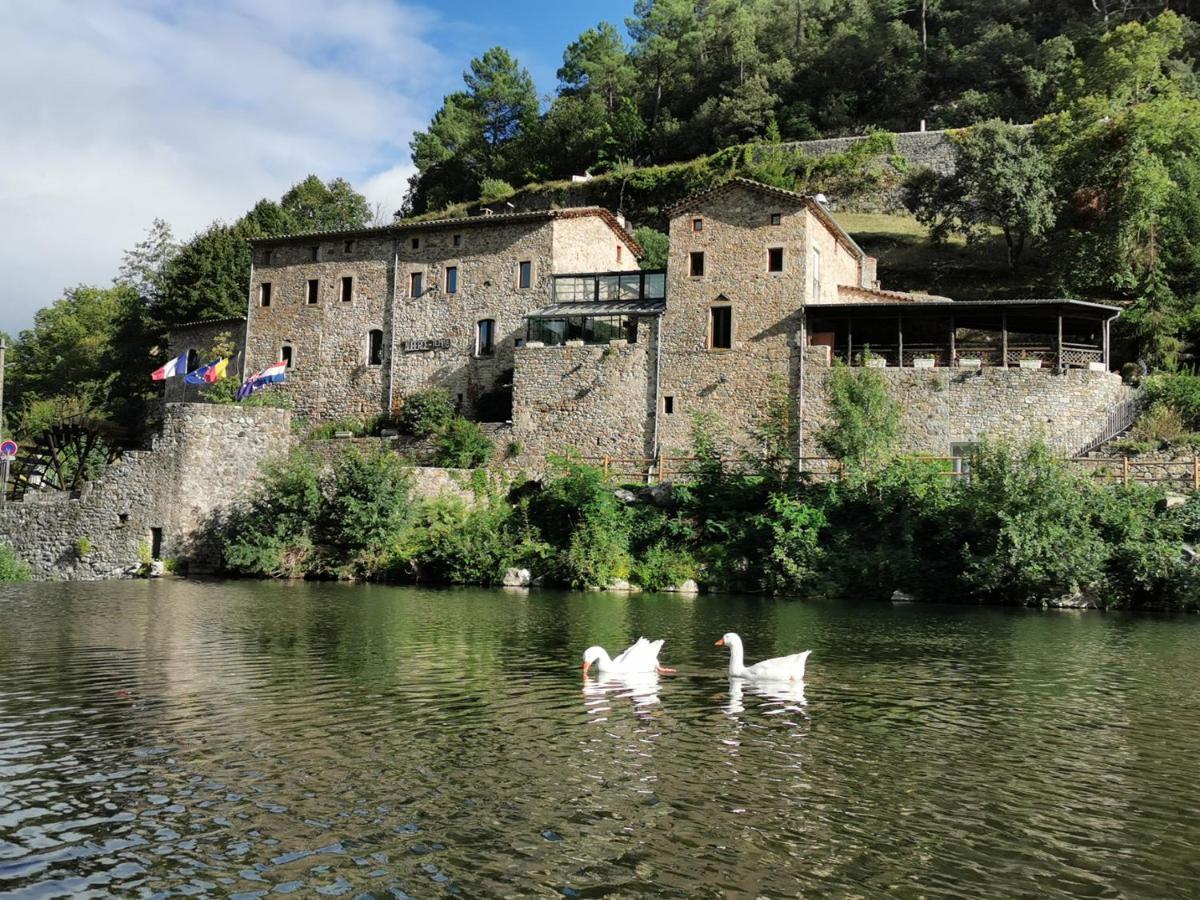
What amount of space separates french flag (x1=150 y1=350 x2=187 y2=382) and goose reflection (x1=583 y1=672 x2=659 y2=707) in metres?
35.0

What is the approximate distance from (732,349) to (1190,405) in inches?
596

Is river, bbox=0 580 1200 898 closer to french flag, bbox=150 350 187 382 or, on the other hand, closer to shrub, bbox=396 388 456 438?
shrub, bbox=396 388 456 438

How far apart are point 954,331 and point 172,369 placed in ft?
103

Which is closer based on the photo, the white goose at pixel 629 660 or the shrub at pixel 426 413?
the white goose at pixel 629 660

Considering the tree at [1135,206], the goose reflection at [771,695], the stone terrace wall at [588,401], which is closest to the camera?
the goose reflection at [771,695]

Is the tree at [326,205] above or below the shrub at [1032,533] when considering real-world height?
above

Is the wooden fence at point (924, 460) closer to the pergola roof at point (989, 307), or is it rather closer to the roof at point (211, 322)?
the pergola roof at point (989, 307)

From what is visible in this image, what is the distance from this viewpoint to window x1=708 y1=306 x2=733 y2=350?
38219 millimetres

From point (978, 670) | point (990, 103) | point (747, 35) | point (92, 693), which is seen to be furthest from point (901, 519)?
point (747, 35)

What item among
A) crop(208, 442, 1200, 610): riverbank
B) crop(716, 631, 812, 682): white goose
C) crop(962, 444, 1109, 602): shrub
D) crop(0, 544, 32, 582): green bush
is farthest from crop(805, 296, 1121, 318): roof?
crop(0, 544, 32, 582): green bush

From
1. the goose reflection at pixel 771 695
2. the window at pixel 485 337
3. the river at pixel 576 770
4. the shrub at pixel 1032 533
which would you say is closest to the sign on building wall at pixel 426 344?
the window at pixel 485 337

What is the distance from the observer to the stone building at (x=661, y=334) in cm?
3569

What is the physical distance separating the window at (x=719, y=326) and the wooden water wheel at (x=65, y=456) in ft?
74.9

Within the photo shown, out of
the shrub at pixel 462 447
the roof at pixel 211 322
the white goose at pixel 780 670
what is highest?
the roof at pixel 211 322
